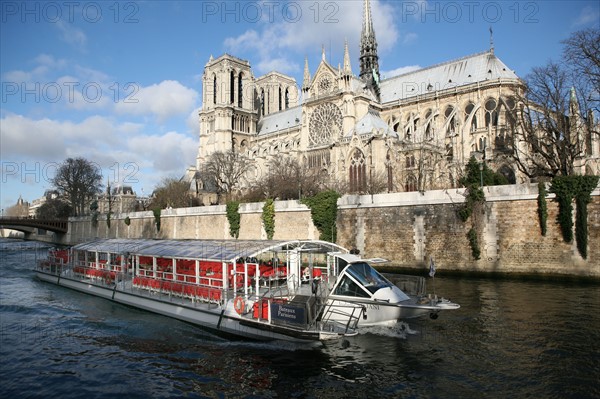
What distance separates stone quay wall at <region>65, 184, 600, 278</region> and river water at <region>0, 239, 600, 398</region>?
18.1 feet

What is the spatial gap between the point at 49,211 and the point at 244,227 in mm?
83284

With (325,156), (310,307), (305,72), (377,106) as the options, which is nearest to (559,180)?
(310,307)

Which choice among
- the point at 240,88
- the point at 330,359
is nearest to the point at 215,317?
the point at 330,359

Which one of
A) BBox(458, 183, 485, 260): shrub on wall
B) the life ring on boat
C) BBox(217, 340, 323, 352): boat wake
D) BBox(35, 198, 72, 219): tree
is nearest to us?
BBox(217, 340, 323, 352): boat wake

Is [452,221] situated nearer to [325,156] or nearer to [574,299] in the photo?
[574,299]

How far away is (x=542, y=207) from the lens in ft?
77.1

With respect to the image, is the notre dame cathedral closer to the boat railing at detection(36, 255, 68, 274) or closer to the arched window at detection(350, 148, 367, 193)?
the arched window at detection(350, 148, 367, 193)

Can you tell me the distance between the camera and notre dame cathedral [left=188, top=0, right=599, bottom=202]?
149 ft

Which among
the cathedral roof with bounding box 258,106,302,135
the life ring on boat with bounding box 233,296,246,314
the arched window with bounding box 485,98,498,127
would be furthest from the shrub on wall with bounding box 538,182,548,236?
the cathedral roof with bounding box 258,106,302,135

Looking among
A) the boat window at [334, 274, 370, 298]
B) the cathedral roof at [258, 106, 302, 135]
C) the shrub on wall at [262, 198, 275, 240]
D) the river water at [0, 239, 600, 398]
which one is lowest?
the river water at [0, 239, 600, 398]

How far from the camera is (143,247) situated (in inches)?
Answer: 828

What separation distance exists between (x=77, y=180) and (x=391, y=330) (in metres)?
71.5

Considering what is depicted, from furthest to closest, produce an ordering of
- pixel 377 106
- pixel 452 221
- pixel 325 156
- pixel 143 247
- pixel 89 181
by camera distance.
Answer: pixel 89 181 < pixel 377 106 < pixel 325 156 < pixel 452 221 < pixel 143 247

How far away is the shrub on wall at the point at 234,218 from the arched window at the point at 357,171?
11951 mm
